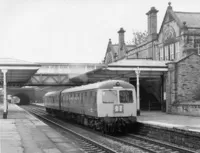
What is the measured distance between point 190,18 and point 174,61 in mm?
7977

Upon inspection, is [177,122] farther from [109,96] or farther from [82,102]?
[82,102]

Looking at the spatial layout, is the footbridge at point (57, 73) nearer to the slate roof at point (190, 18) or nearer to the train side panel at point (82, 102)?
the slate roof at point (190, 18)

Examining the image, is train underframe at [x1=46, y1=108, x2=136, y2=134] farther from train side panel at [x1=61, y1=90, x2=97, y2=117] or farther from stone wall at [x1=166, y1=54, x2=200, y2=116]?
stone wall at [x1=166, y1=54, x2=200, y2=116]

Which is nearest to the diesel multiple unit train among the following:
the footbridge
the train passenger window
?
the train passenger window

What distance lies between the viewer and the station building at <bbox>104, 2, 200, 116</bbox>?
2752 centimetres

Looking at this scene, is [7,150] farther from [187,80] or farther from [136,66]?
[187,80]

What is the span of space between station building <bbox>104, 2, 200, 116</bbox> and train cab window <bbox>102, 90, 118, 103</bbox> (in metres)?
7.26

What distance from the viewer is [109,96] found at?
1830 cm

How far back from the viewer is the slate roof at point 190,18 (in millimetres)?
32644

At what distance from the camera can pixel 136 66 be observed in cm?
2655

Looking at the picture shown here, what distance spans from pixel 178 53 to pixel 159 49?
13.1 feet

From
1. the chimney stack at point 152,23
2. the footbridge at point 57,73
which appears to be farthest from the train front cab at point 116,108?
the footbridge at point 57,73

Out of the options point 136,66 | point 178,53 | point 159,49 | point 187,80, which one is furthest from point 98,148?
point 159,49

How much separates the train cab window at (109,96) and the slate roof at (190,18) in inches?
653
